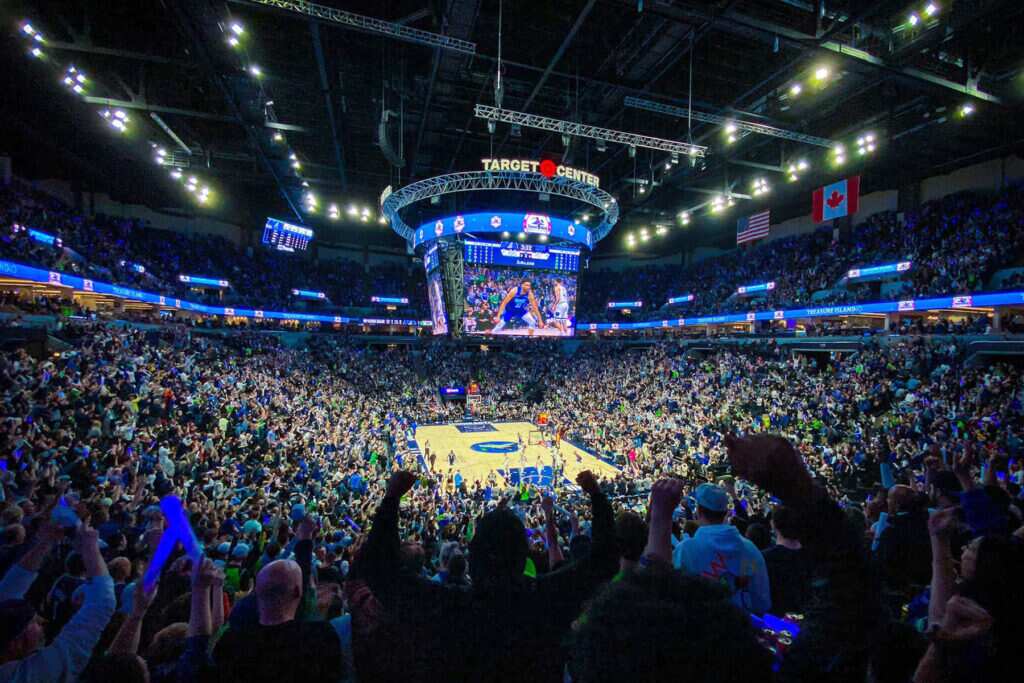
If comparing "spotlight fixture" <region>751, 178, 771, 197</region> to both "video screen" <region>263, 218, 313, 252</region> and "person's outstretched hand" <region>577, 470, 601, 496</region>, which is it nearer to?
"person's outstretched hand" <region>577, 470, 601, 496</region>

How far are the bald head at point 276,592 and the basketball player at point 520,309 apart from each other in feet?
89.1

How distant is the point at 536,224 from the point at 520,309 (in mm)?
5769

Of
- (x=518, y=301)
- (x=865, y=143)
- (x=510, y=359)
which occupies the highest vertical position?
(x=865, y=143)

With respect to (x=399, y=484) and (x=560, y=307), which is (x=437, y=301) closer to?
(x=560, y=307)

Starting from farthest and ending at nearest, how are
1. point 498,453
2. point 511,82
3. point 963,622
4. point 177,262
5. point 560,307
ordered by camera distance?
1. point 177,262
2. point 560,307
3. point 498,453
4. point 511,82
5. point 963,622

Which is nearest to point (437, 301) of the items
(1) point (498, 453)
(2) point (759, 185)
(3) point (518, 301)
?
(3) point (518, 301)

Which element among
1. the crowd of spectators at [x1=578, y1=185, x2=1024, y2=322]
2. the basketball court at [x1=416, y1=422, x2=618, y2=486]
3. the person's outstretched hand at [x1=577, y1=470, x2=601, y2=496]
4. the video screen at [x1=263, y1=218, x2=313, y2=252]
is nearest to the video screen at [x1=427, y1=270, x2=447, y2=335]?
the basketball court at [x1=416, y1=422, x2=618, y2=486]

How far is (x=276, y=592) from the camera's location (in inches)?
63.3

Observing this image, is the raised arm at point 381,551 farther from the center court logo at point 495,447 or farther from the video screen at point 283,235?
the video screen at point 283,235

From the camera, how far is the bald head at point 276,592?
1.61 meters

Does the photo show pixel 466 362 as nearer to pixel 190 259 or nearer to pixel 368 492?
pixel 190 259

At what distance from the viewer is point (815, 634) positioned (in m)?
1.38

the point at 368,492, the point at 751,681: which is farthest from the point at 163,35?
the point at 751,681

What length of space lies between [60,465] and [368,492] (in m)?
6.74
